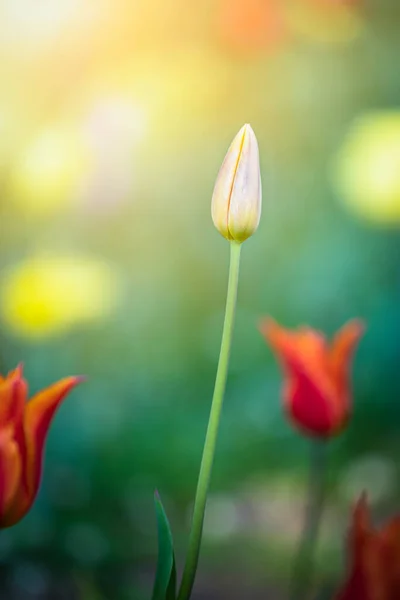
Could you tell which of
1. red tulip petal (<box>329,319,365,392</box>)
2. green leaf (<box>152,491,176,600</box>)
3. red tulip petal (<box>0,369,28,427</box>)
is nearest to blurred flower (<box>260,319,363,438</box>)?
red tulip petal (<box>329,319,365,392</box>)

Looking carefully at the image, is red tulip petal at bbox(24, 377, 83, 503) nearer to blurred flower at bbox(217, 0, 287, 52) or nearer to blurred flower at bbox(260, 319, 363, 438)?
blurred flower at bbox(260, 319, 363, 438)

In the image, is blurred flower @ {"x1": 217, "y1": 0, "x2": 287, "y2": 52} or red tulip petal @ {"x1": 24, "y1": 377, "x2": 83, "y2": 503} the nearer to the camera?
red tulip petal @ {"x1": 24, "y1": 377, "x2": 83, "y2": 503}

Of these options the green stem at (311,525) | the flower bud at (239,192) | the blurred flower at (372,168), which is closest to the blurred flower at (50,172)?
the flower bud at (239,192)

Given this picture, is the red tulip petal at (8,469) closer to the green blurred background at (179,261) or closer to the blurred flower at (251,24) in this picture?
the green blurred background at (179,261)

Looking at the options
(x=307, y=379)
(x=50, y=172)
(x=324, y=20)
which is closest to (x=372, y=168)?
(x=324, y=20)

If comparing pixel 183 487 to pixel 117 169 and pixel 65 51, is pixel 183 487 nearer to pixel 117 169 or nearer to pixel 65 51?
pixel 117 169

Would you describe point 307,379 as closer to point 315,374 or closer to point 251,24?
point 315,374
